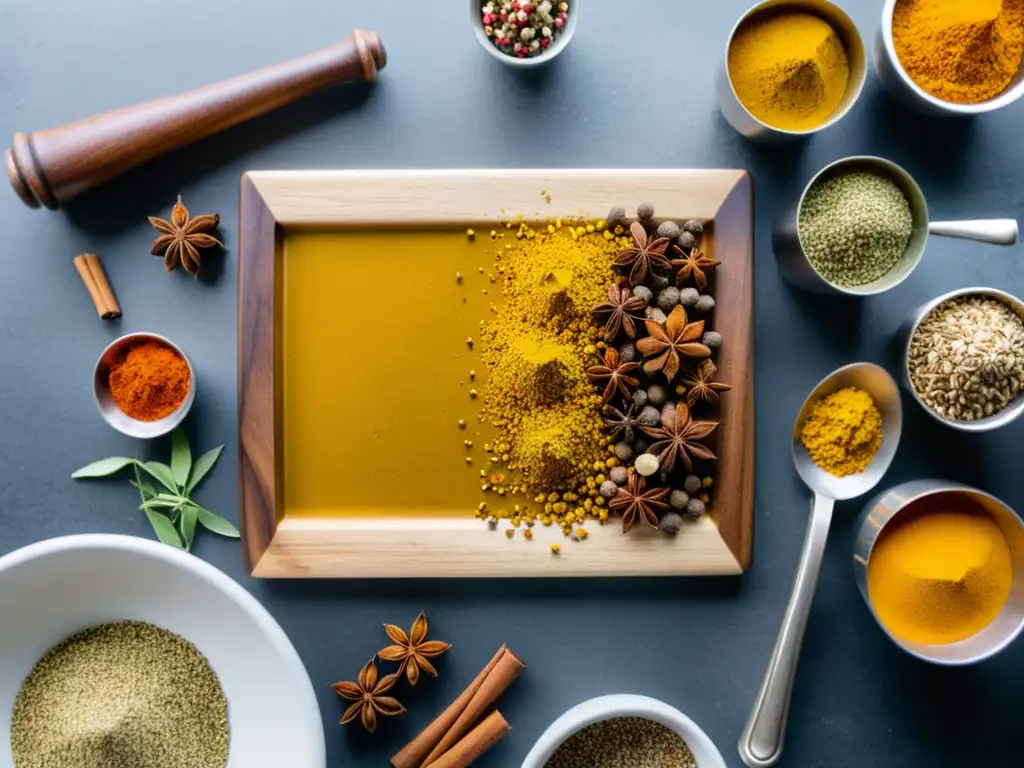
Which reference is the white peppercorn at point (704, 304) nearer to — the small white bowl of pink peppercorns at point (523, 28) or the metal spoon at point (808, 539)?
the metal spoon at point (808, 539)

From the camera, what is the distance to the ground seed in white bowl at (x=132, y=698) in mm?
1298

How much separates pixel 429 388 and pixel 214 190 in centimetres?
58

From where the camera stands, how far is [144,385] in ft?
4.59

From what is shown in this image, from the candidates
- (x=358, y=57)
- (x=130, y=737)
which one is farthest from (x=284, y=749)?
(x=358, y=57)

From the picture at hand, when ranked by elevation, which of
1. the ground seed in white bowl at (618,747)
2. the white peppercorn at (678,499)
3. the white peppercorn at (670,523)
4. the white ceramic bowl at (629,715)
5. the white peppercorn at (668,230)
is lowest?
the ground seed in white bowl at (618,747)

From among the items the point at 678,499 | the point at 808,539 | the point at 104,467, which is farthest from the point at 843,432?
the point at 104,467

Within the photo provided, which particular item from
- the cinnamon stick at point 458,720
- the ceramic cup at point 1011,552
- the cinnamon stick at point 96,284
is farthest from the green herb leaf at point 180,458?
the ceramic cup at point 1011,552

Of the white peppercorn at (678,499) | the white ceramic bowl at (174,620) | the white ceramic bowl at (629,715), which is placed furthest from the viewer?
the white peppercorn at (678,499)

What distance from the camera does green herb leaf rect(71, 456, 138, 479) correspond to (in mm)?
1472

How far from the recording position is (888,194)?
138 centimetres

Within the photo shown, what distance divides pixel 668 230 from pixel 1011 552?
895 mm

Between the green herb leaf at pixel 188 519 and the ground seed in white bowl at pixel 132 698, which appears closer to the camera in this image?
the ground seed in white bowl at pixel 132 698

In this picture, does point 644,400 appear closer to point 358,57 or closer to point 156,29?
point 358,57

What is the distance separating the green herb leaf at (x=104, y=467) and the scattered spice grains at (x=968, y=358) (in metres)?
1.53
